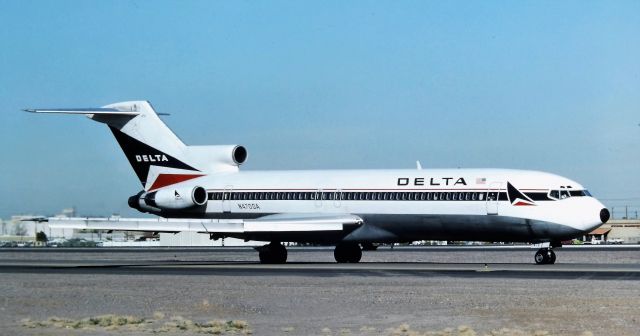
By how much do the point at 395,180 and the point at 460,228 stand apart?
3603 mm

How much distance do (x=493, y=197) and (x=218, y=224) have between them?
1088 centimetres

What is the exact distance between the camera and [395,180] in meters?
43.3

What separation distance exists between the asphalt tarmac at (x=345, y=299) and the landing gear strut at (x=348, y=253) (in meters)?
9.37

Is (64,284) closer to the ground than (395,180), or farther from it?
closer to the ground

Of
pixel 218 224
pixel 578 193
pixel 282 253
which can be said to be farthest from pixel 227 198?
pixel 578 193

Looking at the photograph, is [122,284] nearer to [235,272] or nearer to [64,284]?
[64,284]

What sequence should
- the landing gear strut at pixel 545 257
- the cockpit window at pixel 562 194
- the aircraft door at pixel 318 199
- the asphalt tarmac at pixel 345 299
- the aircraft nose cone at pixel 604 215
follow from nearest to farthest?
the asphalt tarmac at pixel 345 299 → the aircraft nose cone at pixel 604 215 → the landing gear strut at pixel 545 257 → the cockpit window at pixel 562 194 → the aircraft door at pixel 318 199

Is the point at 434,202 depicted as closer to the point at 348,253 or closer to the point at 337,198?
the point at 337,198

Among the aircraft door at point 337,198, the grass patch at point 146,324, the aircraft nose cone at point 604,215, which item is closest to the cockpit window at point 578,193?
the aircraft nose cone at point 604,215

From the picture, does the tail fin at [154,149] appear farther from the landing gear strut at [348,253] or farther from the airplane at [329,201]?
the landing gear strut at [348,253]

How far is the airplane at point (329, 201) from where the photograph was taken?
132ft

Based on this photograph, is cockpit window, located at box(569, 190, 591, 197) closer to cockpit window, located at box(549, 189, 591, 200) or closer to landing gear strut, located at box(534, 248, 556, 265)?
cockpit window, located at box(549, 189, 591, 200)

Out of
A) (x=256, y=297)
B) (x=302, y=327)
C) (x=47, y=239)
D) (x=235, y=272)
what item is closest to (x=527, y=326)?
(x=302, y=327)

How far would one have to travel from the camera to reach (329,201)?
147 feet
